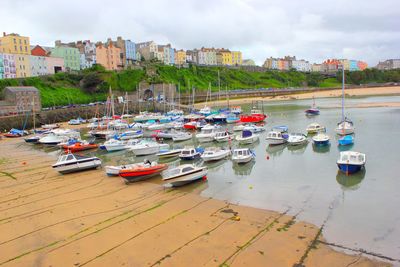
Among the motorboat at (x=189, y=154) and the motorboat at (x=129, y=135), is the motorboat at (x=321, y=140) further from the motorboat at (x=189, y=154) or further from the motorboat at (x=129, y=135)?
the motorboat at (x=129, y=135)

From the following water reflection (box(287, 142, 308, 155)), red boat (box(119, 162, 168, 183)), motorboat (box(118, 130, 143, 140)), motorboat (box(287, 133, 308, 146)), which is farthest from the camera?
motorboat (box(118, 130, 143, 140))

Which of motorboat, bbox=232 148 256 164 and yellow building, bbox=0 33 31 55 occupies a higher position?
yellow building, bbox=0 33 31 55

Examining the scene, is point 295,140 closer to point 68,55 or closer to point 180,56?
point 68,55

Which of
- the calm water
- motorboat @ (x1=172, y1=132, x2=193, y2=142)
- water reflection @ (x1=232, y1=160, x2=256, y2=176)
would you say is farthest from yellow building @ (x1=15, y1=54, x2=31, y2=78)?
water reflection @ (x1=232, y1=160, x2=256, y2=176)

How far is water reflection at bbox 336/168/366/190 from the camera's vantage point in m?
22.4

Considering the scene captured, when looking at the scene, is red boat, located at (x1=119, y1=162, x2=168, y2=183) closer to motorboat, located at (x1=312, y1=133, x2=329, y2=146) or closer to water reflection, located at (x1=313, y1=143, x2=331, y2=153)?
water reflection, located at (x1=313, y1=143, x2=331, y2=153)

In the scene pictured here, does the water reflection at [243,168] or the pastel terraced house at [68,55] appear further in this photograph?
the pastel terraced house at [68,55]

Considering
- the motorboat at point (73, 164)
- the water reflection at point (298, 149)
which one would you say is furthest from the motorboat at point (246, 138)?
the motorboat at point (73, 164)

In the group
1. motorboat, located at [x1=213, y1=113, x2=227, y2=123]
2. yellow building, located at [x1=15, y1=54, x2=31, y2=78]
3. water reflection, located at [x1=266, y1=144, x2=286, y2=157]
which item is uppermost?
yellow building, located at [x1=15, y1=54, x2=31, y2=78]

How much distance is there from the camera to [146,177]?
2567 centimetres

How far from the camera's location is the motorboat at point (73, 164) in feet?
93.0

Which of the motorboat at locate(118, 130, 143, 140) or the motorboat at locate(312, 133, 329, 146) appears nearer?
the motorboat at locate(312, 133, 329, 146)

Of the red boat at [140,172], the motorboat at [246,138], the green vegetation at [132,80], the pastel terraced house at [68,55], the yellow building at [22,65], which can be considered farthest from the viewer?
the pastel terraced house at [68,55]

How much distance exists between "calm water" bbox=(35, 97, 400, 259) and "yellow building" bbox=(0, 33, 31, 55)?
77.9 metres
